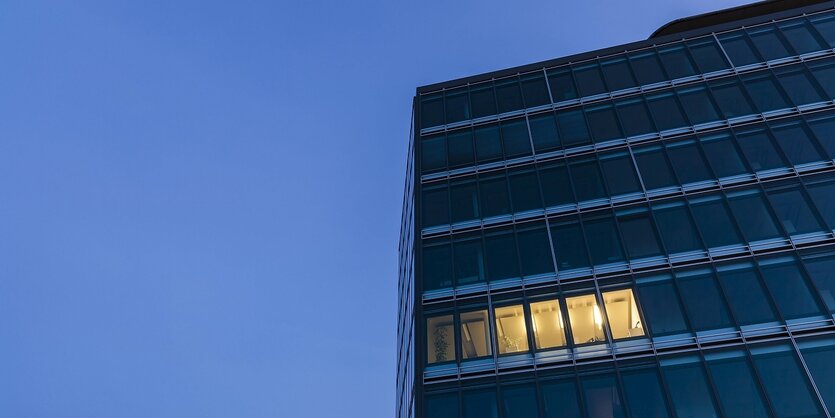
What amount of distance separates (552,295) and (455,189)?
822 centimetres

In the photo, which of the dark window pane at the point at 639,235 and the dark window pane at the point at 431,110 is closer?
the dark window pane at the point at 639,235

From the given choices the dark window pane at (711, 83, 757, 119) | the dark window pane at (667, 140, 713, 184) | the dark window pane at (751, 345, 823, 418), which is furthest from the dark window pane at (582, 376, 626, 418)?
the dark window pane at (711, 83, 757, 119)

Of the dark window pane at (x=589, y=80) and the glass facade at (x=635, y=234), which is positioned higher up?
the dark window pane at (x=589, y=80)

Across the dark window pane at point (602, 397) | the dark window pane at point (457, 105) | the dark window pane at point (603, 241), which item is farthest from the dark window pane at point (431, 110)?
the dark window pane at point (602, 397)

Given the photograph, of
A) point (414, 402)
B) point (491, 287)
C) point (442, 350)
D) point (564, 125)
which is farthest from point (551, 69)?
point (414, 402)

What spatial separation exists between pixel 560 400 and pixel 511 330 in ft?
11.7

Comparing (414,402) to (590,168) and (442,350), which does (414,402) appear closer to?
(442,350)

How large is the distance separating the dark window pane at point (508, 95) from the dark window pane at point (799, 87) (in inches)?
520

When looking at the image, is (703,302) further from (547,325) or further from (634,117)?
(634,117)

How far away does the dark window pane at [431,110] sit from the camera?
35.8 meters

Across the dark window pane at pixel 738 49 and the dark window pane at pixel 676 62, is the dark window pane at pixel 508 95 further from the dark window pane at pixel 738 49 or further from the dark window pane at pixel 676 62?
the dark window pane at pixel 738 49

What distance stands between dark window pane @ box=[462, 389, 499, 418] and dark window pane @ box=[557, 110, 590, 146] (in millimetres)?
14263

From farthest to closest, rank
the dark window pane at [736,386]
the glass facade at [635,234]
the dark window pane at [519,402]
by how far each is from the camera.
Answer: the dark window pane at [519,402], the glass facade at [635,234], the dark window pane at [736,386]

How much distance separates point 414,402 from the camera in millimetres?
24594
